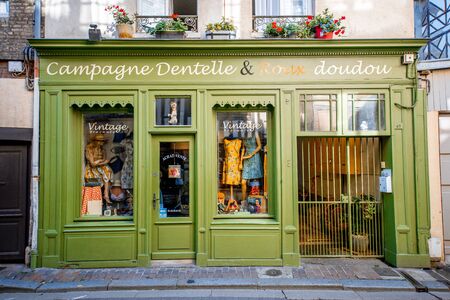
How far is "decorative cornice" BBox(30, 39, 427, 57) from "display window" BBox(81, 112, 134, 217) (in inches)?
52.5

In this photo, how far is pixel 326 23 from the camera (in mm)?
7027

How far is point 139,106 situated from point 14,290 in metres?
3.92

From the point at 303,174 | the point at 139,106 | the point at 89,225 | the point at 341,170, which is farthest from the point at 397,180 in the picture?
the point at 89,225

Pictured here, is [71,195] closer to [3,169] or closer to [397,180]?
[3,169]

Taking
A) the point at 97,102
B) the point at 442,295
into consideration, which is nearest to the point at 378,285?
the point at 442,295

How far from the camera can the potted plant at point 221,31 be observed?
23.0ft

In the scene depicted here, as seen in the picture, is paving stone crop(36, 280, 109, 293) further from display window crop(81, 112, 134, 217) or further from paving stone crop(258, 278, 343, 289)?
paving stone crop(258, 278, 343, 289)

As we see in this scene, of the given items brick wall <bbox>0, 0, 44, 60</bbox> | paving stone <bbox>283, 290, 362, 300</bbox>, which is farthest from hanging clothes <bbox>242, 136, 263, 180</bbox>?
brick wall <bbox>0, 0, 44, 60</bbox>

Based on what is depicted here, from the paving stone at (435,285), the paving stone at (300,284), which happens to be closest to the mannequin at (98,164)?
the paving stone at (300,284)

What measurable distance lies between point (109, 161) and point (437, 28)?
9616 mm

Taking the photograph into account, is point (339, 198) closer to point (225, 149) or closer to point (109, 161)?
point (225, 149)

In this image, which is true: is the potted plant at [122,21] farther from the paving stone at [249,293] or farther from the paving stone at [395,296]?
the paving stone at [395,296]

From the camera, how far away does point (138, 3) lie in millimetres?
7426

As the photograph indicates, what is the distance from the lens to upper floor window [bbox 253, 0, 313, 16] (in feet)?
24.8
